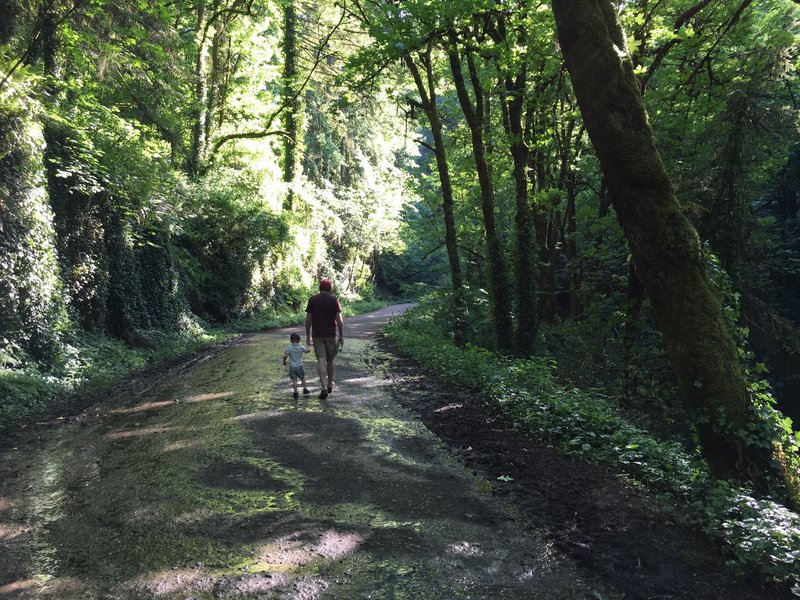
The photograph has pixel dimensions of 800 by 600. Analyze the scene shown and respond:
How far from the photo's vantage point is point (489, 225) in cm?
1429

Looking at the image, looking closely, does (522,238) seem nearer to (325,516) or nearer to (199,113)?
(325,516)

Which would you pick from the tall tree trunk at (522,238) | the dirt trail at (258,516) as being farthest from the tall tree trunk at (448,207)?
the dirt trail at (258,516)

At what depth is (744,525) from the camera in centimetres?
388

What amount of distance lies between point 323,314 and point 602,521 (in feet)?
21.1

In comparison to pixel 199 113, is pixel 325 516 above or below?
below

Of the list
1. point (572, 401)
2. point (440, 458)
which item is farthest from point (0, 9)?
point (572, 401)

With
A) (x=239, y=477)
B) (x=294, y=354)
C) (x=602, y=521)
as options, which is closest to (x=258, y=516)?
(x=239, y=477)

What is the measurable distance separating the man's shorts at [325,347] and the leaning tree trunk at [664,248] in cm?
609

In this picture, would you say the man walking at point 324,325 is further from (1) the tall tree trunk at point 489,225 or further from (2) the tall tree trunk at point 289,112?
(2) the tall tree trunk at point 289,112

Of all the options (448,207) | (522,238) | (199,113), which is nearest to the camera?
(522,238)

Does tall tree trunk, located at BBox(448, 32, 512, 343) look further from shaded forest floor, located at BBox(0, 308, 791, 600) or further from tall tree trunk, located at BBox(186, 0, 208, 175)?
tall tree trunk, located at BBox(186, 0, 208, 175)

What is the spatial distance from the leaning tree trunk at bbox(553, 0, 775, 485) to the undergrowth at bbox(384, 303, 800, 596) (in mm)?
449

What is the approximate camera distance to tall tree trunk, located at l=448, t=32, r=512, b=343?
46.0 ft

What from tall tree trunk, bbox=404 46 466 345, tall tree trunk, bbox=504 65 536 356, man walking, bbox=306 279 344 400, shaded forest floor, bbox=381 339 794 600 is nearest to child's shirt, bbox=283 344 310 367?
man walking, bbox=306 279 344 400
